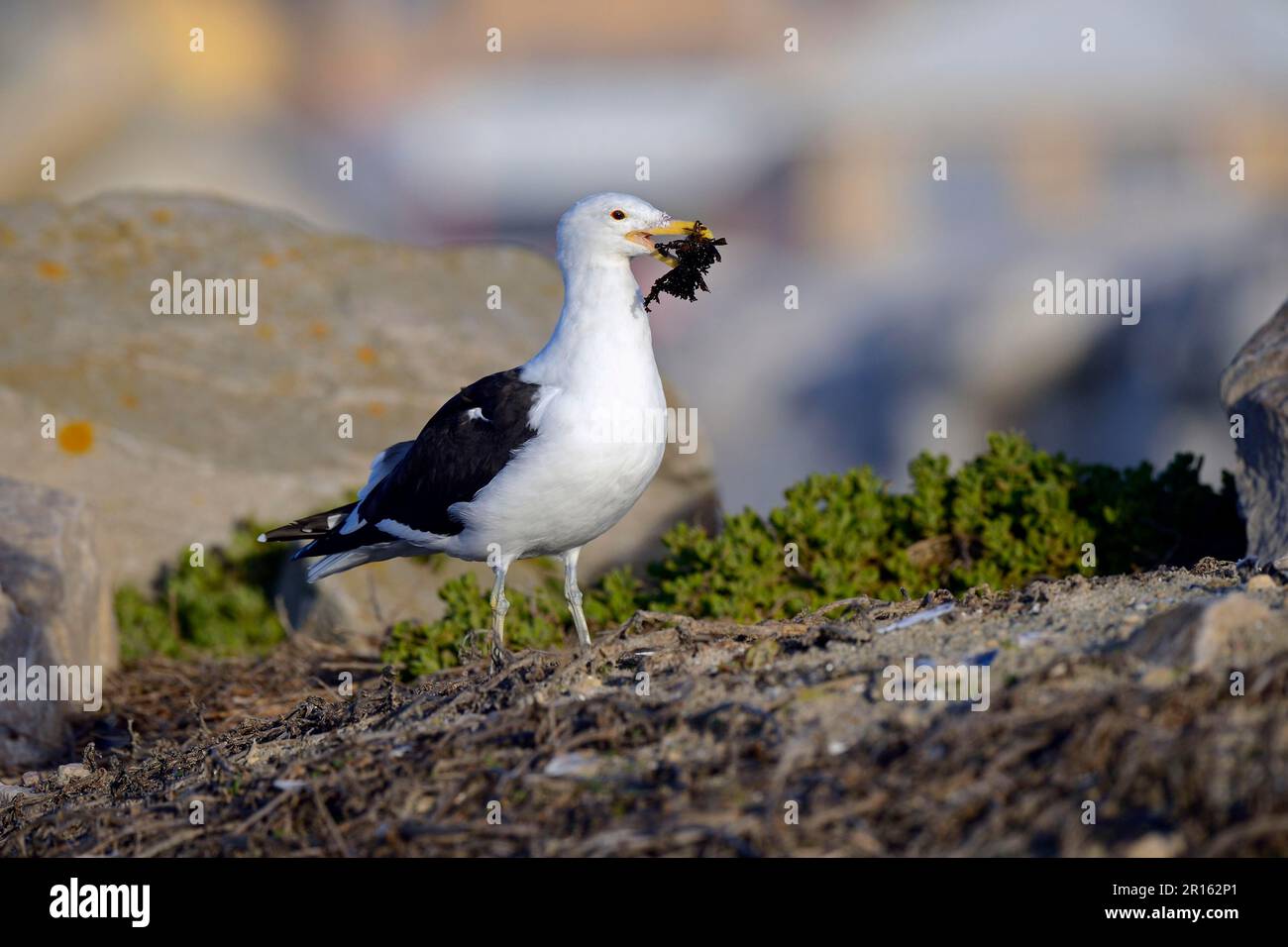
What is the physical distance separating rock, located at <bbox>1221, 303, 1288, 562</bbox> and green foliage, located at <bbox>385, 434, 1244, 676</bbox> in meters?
0.71

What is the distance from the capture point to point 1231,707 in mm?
3334

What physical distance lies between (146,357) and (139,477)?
915 millimetres

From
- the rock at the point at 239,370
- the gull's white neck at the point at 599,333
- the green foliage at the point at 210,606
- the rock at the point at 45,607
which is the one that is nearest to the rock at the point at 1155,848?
the gull's white neck at the point at 599,333

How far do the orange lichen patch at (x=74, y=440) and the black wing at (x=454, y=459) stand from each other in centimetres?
322

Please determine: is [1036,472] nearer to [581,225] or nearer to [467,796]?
[581,225]

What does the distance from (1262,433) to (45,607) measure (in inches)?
213

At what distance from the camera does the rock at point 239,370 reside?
8547 millimetres

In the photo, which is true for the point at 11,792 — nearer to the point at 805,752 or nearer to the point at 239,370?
the point at 805,752

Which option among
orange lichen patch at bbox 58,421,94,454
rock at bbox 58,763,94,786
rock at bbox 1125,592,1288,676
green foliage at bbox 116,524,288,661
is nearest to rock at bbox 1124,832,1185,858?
rock at bbox 1125,592,1288,676

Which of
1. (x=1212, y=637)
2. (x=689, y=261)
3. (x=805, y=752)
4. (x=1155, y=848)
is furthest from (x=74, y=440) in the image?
(x=1155, y=848)

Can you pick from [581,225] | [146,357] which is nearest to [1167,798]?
[581,225]

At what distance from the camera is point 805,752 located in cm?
350
